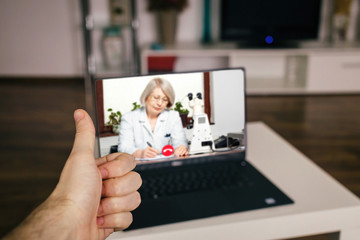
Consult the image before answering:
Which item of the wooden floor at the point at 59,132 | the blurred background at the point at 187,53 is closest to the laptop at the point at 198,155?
the wooden floor at the point at 59,132

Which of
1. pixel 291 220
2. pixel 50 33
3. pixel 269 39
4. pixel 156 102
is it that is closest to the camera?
pixel 156 102

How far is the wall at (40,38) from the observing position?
12.5 ft

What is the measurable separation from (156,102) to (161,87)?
34 millimetres

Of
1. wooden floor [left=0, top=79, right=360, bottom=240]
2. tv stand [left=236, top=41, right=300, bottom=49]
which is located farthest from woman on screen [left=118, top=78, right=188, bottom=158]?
tv stand [left=236, top=41, right=300, bottom=49]

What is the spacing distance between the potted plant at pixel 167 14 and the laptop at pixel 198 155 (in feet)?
9.62

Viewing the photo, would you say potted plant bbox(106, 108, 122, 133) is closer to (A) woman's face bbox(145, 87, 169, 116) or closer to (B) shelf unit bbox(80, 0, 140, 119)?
(A) woman's face bbox(145, 87, 169, 116)

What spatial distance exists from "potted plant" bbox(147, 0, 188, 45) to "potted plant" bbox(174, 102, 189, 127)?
3150 millimetres

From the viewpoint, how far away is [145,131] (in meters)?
0.68

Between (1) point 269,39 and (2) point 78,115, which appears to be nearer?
(2) point 78,115

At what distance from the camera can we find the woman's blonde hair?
68 centimetres

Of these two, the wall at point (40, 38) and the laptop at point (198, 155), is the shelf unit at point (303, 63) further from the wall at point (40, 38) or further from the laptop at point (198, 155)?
the laptop at point (198, 155)

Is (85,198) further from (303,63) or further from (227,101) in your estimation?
(303,63)

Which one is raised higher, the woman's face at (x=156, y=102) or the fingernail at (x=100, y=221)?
the woman's face at (x=156, y=102)

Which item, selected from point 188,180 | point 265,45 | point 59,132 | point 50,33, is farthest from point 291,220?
point 50,33
